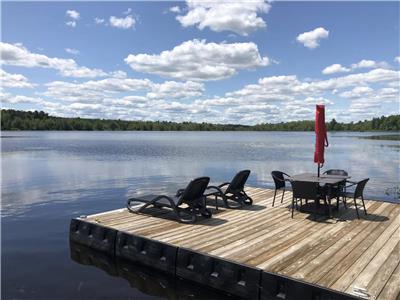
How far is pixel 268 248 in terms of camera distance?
5562mm

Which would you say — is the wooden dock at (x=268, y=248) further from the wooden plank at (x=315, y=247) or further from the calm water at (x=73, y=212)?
the calm water at (x=73, y=212)

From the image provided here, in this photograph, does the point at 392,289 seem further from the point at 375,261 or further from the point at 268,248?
the point at 268,248

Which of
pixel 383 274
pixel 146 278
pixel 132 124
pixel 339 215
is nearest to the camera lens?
pixel 383 274

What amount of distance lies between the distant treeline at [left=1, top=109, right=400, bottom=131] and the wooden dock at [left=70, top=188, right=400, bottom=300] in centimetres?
11399

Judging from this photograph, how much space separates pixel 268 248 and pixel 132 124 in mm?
149122

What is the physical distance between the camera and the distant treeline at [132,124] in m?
116

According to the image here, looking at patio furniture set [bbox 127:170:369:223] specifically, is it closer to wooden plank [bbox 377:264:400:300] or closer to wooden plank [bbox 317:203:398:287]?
wooden plank [bbox 317:203:398:287]

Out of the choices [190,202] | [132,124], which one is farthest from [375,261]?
[132,124]

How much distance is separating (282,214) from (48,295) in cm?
465

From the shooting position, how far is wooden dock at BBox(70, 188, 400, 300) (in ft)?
14.7

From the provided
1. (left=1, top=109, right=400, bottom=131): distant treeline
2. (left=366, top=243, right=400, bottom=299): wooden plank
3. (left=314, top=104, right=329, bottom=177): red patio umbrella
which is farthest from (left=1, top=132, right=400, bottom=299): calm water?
(left=1, top=109, right=400, bottom=131): distant treeline

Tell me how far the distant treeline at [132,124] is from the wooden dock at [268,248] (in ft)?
374

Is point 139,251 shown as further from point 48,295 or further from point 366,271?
point 366,271

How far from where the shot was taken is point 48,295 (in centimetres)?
554
